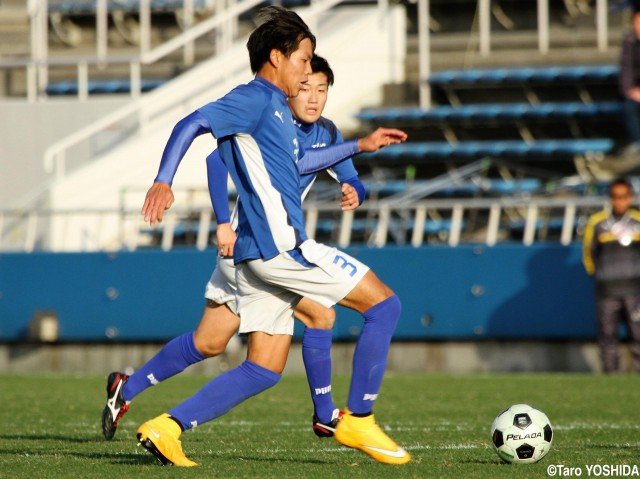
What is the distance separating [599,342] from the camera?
12195 mm

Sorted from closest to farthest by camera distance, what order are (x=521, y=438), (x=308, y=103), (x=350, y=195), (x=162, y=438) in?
(x=162, y=438) → (x=521, y=438) → (x=350, y=195) → (x=308, y=103)

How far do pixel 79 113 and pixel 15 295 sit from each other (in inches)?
160

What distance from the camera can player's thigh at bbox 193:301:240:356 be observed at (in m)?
6.53

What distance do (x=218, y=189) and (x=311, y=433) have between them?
5.88ft

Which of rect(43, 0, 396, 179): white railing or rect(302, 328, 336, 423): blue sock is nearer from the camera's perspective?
rect(302, 328, 336, 423): blue sock

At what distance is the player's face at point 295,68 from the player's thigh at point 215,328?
1.43 metres

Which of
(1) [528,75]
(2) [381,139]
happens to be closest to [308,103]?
(2) [381,139]

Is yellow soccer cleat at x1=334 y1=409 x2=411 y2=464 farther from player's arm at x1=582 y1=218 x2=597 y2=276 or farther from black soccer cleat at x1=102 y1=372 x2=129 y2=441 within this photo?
player's arm at x1=582 y1=218 x2=597 y2=276

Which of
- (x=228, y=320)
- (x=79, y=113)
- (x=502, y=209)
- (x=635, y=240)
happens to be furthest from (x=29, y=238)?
(x=228, y=320)

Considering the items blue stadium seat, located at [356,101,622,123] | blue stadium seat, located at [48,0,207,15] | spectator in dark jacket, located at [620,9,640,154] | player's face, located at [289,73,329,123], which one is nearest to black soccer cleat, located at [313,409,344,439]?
player's face, located at [289,73,329,123]

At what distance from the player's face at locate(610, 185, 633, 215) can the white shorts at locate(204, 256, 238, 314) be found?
6.49m

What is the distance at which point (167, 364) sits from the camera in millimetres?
6688

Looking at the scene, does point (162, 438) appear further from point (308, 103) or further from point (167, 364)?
point (308, 103)

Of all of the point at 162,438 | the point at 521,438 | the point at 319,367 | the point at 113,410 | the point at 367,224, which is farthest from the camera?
the point at 367,224
